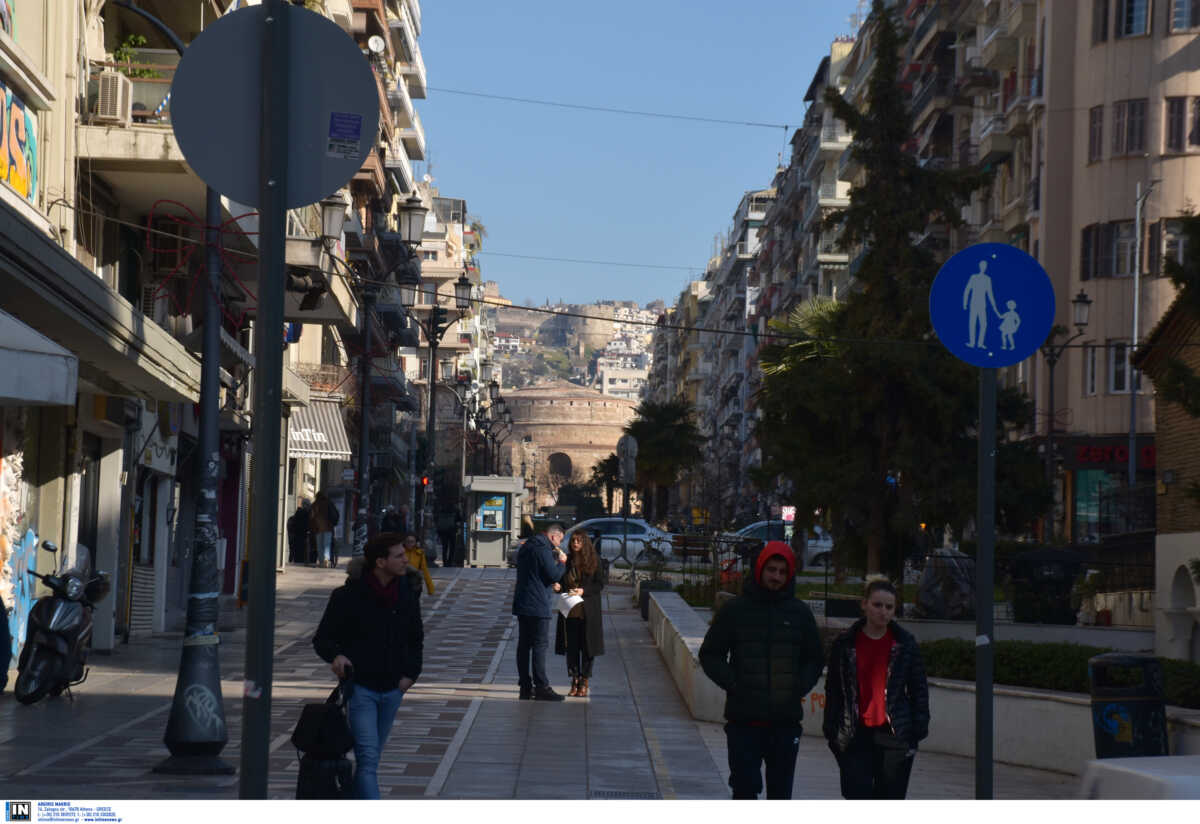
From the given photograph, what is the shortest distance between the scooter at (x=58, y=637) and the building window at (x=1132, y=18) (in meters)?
32.4

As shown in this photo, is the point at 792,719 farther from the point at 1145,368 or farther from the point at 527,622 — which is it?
the point at 1145,368

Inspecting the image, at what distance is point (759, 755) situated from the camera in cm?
806

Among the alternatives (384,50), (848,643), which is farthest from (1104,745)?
(384,50)

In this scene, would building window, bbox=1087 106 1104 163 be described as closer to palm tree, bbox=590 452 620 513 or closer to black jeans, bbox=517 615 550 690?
black jeans, bbox=517 615 550 690

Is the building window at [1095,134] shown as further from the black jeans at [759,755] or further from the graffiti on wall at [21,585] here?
the black jeans at [759,755]

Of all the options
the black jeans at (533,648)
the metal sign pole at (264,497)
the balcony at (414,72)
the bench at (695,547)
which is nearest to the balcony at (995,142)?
the bench at (695,547)

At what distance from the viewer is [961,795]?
11.5 meters

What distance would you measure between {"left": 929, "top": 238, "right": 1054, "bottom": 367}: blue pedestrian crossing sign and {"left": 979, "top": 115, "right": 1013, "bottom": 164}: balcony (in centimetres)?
4207

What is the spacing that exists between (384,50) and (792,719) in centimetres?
5356

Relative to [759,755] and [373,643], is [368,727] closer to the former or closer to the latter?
[373,643]

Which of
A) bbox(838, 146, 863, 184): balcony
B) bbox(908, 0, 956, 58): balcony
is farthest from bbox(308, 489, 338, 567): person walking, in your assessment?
bbox(838, 146, 863, 184): balcony

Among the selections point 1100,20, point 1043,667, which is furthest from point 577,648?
point 1100,20

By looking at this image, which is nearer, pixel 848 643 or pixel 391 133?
pixel 848 643

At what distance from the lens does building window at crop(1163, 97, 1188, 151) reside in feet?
134
